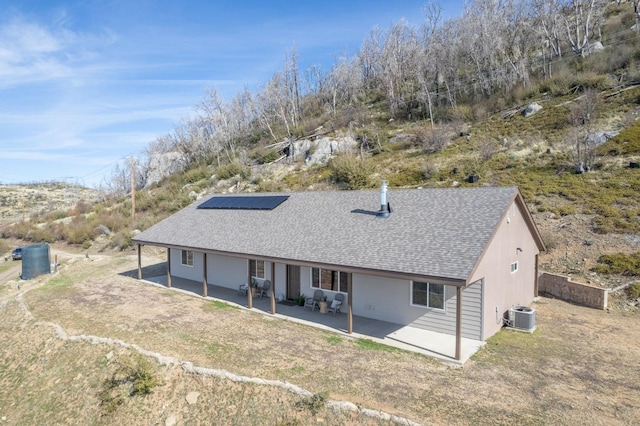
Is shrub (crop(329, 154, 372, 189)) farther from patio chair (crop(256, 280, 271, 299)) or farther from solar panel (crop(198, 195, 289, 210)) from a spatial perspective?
patio chair (crop(256, 280, 271, 299))

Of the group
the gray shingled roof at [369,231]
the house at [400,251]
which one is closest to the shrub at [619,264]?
the house at [400,251]

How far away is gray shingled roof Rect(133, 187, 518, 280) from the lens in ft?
35.4

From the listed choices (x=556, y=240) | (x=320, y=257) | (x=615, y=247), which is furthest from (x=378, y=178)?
(x=320, y=257)

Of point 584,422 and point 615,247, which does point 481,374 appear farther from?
→ point 615,247

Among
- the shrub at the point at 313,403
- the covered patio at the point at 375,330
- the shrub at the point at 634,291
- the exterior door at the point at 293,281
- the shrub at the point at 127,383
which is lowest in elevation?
the shrub at the point at 127,383

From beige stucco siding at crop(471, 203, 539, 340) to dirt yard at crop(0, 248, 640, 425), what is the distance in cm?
87

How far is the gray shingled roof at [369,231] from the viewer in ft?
35.4

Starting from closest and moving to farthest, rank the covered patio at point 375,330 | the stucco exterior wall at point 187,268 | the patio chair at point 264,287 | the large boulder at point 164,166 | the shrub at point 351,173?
the covered patio at point 375,330, the patio chair at point 264,287, the stucco exterior wall at point 187,268, the shrub at point 351,173, the large boulder at point 164,166

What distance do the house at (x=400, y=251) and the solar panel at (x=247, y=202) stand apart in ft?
1.11

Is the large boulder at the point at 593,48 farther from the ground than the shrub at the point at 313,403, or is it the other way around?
the large boulder at the point at 593,48

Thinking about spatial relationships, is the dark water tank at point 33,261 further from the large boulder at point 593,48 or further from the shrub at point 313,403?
the large boulder at point 593,48

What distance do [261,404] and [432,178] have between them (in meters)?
24.5

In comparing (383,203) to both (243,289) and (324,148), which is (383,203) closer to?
(243,289)

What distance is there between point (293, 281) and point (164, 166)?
57298 millimetres
